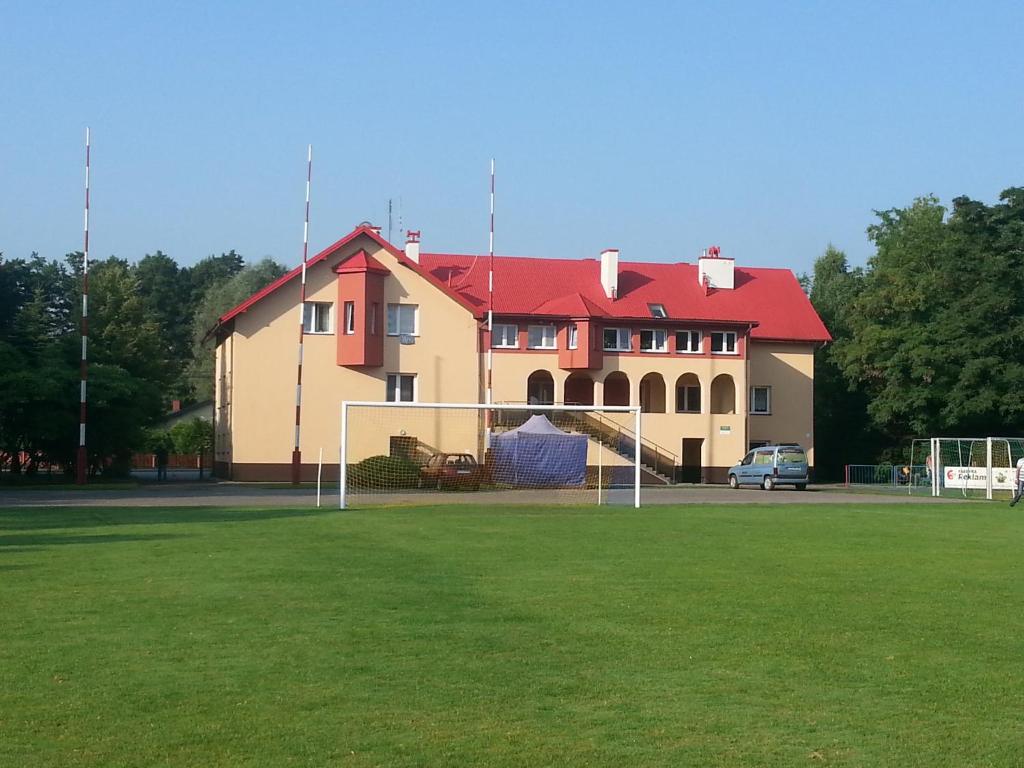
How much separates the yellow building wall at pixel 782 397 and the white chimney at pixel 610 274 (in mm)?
7927

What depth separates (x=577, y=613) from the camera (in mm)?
13773

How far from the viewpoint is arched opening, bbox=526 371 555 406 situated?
217 feet

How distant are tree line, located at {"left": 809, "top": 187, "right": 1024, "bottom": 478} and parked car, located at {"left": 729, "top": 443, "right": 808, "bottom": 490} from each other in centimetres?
1363

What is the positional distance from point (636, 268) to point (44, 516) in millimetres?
45662

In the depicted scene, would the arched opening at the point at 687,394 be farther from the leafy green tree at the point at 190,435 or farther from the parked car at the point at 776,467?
the leafy green tree at the point at 190,435

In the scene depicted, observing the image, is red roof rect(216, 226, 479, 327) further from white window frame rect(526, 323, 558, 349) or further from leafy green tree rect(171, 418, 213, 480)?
leafy green tree rect(171, 418, 213, 480)

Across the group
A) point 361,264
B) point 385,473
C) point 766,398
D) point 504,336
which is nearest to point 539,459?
point 385,473

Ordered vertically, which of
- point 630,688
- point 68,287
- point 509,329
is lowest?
point 630,688

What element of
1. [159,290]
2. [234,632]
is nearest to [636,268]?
[234,632]

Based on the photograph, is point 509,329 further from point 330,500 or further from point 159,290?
point 159,290

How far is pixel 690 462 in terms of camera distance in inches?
2608

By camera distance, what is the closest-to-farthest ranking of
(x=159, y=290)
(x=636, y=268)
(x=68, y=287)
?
1. (x=636, y=268)
2. (x=68, y=287)
3. (x=159, y=290)

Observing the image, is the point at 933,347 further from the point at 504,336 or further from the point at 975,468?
the point at 504,336

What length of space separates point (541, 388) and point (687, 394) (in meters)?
7.82
